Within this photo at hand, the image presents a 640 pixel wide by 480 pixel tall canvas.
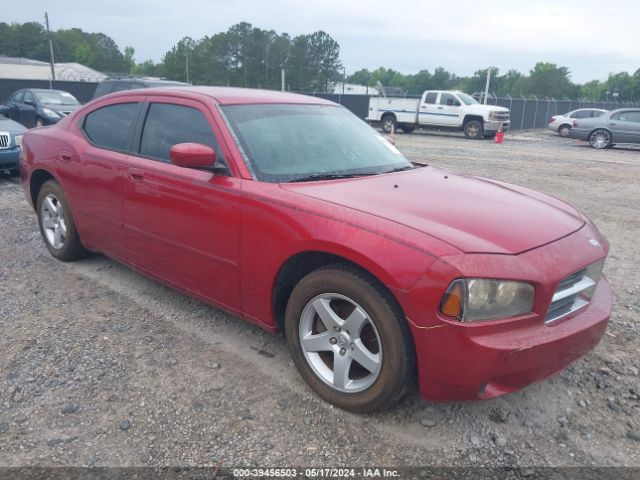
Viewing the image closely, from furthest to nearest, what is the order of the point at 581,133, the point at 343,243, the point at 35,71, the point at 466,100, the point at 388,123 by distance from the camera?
the point at 35,71 → the point at 388,123 → the point at 466,100 → the point at 581,133 → the point at 343,243

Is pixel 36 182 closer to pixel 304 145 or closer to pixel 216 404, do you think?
pixel 304 145

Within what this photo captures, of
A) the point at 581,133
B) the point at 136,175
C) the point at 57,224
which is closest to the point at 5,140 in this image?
the point at 57,224

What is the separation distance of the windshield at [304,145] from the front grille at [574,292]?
1387mm

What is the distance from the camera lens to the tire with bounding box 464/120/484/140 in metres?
21.8

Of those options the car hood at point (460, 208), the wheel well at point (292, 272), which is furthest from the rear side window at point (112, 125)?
the wheel well at point (292, 272)

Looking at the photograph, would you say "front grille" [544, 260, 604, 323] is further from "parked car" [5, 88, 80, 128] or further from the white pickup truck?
the white pickup truck

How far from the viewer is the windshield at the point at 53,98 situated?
53.7 feet

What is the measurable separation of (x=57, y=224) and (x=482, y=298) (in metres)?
4.07

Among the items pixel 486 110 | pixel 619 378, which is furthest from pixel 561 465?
pixel 486 110

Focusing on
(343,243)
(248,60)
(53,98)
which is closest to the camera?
(343,243)

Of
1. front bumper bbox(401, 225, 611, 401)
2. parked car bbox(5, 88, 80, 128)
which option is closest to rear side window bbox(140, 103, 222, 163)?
front bumper bbox(401, 225, 611, 401)

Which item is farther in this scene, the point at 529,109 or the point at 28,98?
the point at 529,109

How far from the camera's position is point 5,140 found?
8.40 metres

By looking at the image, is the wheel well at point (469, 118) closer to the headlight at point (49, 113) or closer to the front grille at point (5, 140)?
the headlight at point (49, 113)
